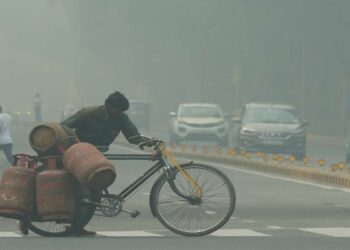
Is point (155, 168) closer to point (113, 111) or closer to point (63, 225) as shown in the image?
point (113, 111)

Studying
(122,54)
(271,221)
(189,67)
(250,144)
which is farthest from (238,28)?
(271,221)

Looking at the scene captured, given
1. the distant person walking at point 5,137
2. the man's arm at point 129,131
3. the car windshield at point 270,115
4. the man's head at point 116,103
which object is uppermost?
the man's head at point 116,103

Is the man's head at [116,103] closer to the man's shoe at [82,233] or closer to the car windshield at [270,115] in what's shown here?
the man's shoe at [82,233]

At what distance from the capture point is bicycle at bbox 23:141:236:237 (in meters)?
12.9

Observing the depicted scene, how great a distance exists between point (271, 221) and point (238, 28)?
2048 inches

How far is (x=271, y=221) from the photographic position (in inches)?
613

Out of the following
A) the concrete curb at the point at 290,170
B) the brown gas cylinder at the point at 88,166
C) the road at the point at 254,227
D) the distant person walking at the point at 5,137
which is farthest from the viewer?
the distant person walking at the point at 5,137

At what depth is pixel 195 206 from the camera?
13.2 metres

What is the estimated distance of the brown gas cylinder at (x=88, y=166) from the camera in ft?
40.7

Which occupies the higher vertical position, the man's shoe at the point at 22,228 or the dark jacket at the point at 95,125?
the dark jacket at the point at 95,125

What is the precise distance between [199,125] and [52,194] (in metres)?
33.8

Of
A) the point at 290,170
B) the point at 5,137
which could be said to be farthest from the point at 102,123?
the point at 5,137

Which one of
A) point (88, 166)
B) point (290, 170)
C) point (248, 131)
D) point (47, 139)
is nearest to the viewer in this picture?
point (88, 166)

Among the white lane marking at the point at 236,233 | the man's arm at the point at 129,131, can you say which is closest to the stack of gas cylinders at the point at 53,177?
the man's arm at the point at 129,131
